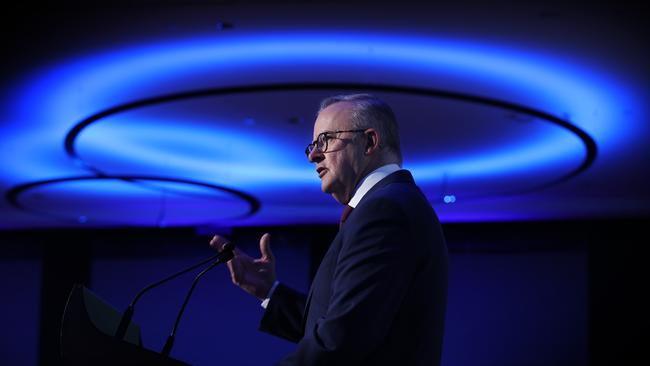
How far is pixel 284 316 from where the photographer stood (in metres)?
2.22

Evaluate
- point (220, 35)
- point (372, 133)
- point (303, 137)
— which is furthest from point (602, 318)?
point (372, 133)

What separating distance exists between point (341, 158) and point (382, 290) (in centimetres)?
43

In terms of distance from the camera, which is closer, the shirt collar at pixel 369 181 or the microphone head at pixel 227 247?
the shirt collar at pixel 369 181

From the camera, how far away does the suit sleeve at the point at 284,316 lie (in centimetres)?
220

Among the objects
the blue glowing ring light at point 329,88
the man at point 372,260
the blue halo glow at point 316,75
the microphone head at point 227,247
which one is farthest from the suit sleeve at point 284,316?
the blue glowing ring light at point 329,88

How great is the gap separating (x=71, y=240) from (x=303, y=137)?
21.0ft

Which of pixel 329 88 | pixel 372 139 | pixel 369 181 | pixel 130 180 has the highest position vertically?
pixel 329 88

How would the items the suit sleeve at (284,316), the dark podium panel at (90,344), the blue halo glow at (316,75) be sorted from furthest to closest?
the blue halo glow at (316,75) < the suit sleeve at (284,316) < the dark podium panel at (90,344)

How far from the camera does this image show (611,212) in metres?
11.1

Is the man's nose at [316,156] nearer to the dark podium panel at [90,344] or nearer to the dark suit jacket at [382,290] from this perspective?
the dark suit jacket at [382,290]

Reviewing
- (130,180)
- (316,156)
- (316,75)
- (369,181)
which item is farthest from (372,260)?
(130,180)

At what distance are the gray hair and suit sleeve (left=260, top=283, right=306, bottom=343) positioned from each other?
0.51 meters

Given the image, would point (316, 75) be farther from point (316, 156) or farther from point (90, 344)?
point (90, 344)

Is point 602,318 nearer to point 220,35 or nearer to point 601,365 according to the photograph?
point 601,365
